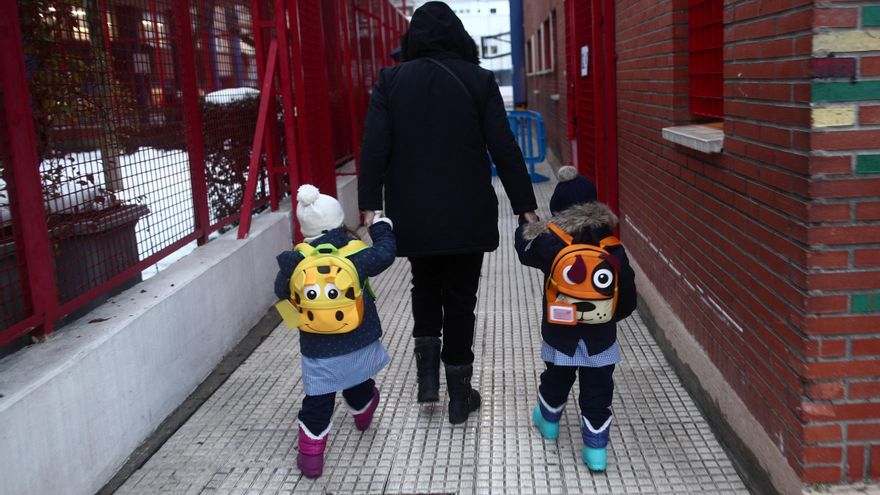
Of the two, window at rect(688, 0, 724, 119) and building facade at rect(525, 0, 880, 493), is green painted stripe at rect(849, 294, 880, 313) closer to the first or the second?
building facade at rect(525, 0, 880, 493)

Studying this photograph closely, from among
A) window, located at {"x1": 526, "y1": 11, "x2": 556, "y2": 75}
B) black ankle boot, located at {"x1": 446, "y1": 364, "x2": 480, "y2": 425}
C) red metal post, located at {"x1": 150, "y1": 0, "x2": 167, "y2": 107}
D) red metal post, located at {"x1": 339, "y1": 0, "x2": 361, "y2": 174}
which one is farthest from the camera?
window, located at {"x1": 526, "y1": 11, "x2": 556, "y2": 75}

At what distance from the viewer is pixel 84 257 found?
3.76 metres

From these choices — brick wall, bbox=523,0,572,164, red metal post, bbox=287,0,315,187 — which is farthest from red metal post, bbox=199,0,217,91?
brick wall, bbox=523,0,572,164

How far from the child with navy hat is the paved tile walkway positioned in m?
0.22

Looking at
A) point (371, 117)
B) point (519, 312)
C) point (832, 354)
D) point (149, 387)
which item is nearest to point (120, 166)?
point (149, 387)

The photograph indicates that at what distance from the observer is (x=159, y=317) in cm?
398

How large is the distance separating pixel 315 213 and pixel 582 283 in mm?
1051

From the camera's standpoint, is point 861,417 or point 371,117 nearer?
point 861,417

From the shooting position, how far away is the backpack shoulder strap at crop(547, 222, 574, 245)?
10.4 feet

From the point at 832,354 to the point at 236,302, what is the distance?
359 cm

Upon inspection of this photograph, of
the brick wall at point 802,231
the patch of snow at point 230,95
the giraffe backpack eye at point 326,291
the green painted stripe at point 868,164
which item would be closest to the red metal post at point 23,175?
the giraffe backpack eye at point 326,291

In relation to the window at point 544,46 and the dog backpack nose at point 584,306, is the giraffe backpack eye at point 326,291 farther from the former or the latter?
the window at point 544,46

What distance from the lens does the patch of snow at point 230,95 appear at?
5.88 metres

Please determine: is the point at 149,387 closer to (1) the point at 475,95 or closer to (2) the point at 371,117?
(2) the point at 371,117
